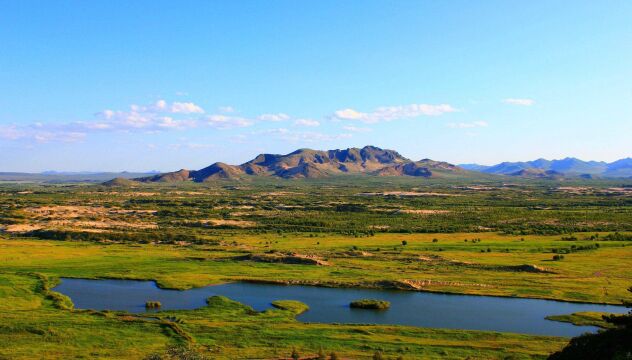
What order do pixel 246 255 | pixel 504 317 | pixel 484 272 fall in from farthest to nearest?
pixel 246 255 → pixel 484 272 → pixel 504 317

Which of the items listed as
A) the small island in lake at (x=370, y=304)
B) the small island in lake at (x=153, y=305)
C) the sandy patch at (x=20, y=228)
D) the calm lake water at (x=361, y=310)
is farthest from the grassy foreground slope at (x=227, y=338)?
the sandy patch at (x=20, y=228)

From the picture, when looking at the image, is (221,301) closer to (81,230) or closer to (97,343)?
(97,343)

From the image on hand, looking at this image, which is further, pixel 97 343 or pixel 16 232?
pixel 16 232

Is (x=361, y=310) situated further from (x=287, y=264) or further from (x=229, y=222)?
(x=229, y=222)

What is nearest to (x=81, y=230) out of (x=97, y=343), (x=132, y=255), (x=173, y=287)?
(x=132, y=255)

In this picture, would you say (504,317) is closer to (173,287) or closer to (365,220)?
(173,287)

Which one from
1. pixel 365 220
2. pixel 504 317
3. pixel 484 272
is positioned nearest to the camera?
pixel 504 317

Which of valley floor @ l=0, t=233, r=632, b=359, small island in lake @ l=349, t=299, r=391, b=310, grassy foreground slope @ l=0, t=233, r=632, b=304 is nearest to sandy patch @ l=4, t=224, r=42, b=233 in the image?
grassy foreground slope @ l=0, t=233, r=632, b=304
